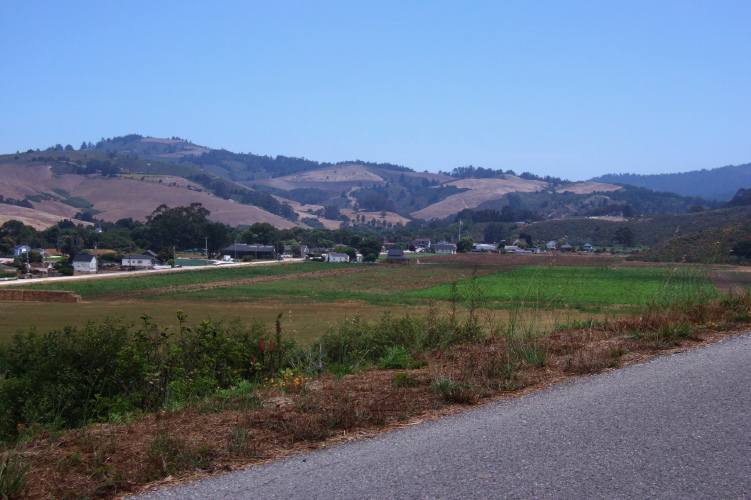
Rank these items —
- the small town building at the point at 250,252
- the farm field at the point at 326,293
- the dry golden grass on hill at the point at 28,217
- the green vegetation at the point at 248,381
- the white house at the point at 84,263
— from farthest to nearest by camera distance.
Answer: the dry golden grass on hill at the point at 28,217
the small town building at the point at 250,252
the white house at the point at 84,263
the farm field at the point at 326,293
the green vegetation at the point at 248,381

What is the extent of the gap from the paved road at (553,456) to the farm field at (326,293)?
3.88 metres

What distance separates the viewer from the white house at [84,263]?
75.1 metres

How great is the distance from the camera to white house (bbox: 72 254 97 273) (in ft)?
246

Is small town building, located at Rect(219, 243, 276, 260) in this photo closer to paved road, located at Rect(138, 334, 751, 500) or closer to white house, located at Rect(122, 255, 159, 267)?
white house, located at Rect(122, 255, 159, 267)

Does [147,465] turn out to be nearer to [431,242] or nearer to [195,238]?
[195,238]

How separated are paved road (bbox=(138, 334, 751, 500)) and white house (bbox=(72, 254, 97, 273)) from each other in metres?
77.3

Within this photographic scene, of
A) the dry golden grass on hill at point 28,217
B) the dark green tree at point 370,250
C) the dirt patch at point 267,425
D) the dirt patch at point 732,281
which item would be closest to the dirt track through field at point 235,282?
the dark green tree at point 370,250

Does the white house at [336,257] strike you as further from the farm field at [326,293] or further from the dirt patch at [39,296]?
the dirt patch at [39,296]

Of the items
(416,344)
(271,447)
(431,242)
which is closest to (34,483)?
(271,447)

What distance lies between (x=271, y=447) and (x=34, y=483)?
1845 millimetres

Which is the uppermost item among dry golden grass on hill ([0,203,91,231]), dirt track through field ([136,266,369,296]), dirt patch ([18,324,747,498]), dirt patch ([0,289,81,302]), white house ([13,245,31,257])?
dry golden grass on hill ([0,203,91,231])

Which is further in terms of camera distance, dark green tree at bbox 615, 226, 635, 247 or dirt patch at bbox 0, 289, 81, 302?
dark green tree at bbox 615, 226, 635, 247

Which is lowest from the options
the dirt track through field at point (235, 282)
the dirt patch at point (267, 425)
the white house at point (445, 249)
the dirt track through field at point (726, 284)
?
the dirt track through field at point (235, 282)

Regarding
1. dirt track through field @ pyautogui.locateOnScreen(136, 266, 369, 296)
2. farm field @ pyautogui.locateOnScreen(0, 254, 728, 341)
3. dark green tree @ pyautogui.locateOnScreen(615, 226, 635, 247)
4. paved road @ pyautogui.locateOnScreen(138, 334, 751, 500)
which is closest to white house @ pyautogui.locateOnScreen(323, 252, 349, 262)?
dirt track through field @ pyautogui.locateOnScreen(136, 266, 369, 296)
